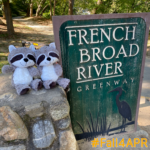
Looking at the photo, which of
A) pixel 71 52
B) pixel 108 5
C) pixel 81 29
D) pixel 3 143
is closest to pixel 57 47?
pixel 71 52

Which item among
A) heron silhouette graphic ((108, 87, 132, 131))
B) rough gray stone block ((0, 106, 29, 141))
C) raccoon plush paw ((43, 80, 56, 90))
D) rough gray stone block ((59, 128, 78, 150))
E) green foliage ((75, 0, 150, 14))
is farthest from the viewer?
green foliage ((75, 0, 150, 14))

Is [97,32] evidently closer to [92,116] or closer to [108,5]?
[92,116]

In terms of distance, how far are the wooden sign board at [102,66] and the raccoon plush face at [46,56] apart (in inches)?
5.8

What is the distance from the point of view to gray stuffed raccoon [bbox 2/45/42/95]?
1.50 metres

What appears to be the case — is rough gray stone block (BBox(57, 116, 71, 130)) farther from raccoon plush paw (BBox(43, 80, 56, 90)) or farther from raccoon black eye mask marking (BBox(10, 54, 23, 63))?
raccoon black eye mask marking (BBox(10, 54, 23, 63))

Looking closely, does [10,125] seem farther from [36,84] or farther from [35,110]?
[36,84]

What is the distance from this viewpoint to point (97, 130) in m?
2.31

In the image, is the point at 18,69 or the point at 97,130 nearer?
the point at 18,69

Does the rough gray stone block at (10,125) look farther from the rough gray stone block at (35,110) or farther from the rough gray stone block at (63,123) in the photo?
the rough gray stone block at (63,123)

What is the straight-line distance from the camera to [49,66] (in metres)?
1.63

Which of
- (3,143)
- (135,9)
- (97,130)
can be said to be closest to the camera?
(3,143)

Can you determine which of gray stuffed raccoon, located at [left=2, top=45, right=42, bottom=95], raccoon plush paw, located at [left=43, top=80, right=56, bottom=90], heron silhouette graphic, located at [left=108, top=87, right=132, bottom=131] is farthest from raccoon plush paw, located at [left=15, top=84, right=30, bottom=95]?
heron silhouette graphic, located at [left=108, top=87, right=132, bottom=131]

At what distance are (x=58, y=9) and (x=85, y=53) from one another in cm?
2554

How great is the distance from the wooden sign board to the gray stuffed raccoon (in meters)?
0.36
